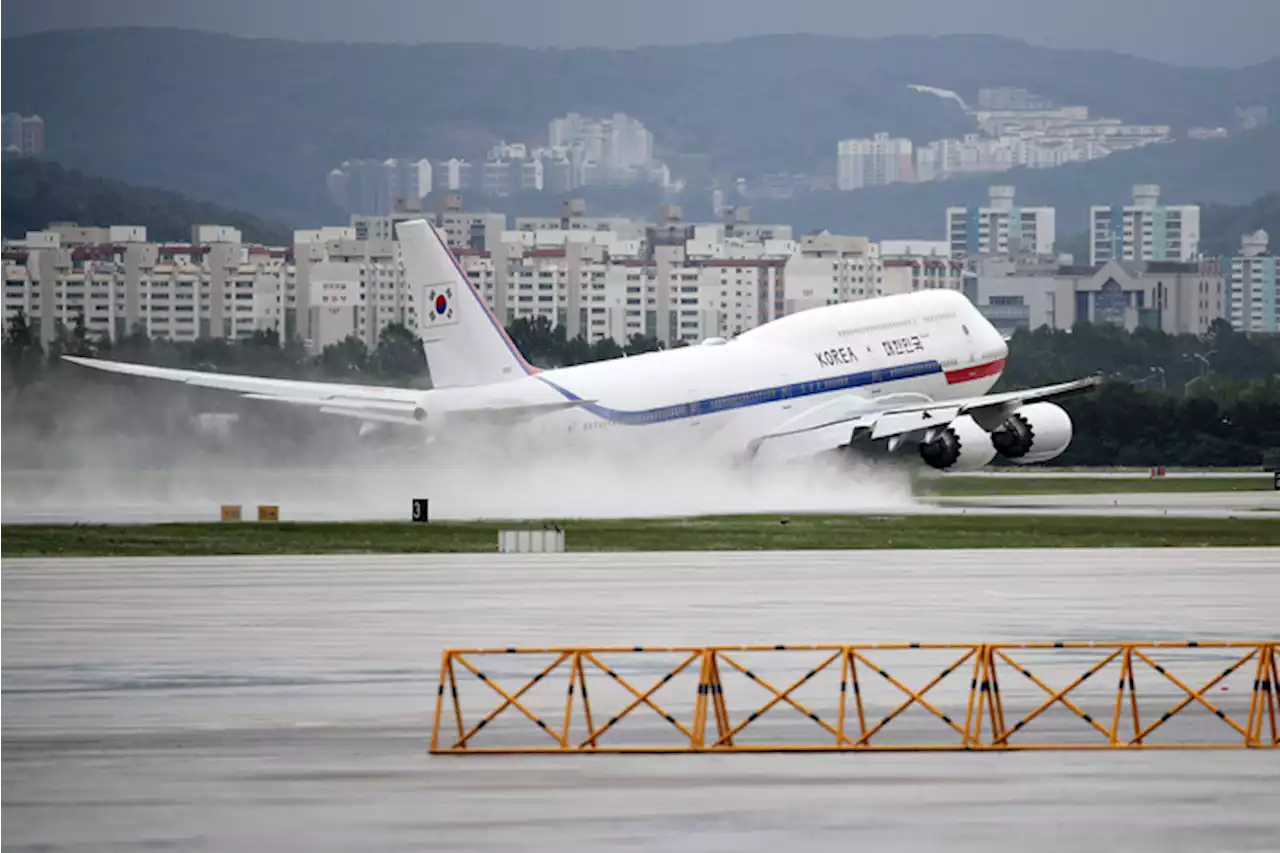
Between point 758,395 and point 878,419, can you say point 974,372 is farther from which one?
point 758,395

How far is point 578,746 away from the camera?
28750mm

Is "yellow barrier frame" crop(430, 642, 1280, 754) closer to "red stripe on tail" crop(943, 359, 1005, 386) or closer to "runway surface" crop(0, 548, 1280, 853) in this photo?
"runway surface" crop(0, 548, 1280, 853)

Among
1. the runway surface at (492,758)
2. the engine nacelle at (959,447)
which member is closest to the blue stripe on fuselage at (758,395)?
the engine nacelle at (959,447)

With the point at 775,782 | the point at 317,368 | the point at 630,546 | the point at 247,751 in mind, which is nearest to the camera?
the point at 775,782

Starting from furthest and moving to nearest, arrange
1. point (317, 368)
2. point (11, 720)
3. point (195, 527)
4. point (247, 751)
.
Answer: point (317, 368) < point (195, 527) < point (11, 720) < point (247, 751)

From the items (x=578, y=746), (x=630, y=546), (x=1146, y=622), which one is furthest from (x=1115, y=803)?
(x=630, y=546)

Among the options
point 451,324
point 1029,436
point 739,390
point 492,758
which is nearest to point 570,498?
point 451,324

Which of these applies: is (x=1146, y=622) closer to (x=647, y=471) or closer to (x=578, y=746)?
(x=578, y=746)

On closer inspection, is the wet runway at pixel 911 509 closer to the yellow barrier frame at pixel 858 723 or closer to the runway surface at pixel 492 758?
the runway surface at pixel 492 758

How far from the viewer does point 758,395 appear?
81.8 metres

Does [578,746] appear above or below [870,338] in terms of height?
below

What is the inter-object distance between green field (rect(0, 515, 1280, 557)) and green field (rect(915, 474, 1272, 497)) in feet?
62.1

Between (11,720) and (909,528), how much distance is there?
39.6m

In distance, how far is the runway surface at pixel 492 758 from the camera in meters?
23.7
